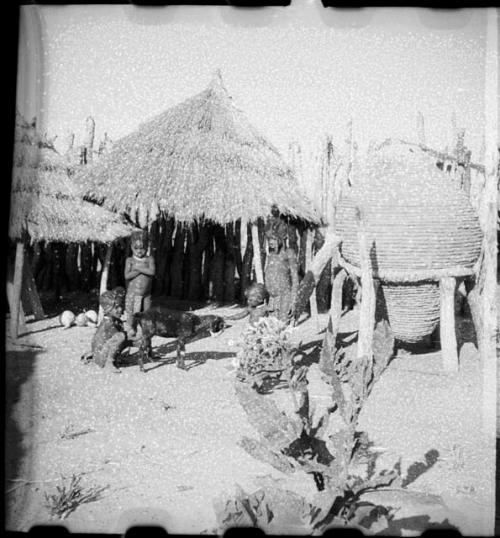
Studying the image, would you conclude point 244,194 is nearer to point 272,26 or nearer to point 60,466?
point 272,26

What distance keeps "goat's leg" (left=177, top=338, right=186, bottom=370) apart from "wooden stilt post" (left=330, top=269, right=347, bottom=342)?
667 mm

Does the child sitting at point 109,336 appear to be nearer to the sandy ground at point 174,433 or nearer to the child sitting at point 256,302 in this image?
the sandy ground at point 174,433

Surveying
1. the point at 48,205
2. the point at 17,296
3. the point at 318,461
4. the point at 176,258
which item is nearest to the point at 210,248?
the point at 176,258

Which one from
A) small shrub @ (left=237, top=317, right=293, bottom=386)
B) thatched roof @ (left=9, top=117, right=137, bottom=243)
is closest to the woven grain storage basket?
small shrub @ (left=237, top=317, right=293, bottom=386)

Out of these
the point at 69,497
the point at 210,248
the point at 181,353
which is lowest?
the point at 69,497

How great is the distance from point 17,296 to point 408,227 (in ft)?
5.59

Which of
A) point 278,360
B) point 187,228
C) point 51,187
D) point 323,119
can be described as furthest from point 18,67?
point 278,360

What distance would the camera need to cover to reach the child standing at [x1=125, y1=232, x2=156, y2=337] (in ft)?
10.3

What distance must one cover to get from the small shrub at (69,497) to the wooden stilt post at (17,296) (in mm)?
669

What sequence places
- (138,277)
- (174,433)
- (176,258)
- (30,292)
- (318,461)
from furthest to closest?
(176,258) → (138,277) → (30,292) → (174,433) → (318,461)

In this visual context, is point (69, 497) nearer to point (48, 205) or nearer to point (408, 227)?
point (48, 205)

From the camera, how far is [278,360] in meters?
2.94

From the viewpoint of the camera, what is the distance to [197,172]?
10.8ft

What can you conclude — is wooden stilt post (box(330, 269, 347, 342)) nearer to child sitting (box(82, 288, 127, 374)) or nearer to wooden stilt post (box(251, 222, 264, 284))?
wooden stilt post (box(251, 222, 264, 284))
